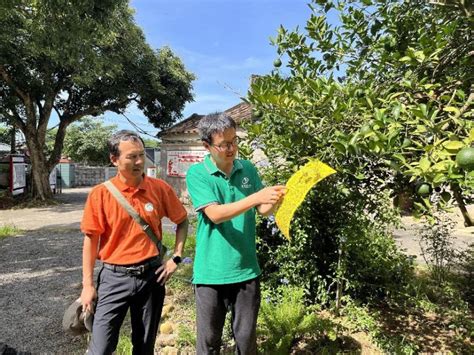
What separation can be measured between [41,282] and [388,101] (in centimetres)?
523

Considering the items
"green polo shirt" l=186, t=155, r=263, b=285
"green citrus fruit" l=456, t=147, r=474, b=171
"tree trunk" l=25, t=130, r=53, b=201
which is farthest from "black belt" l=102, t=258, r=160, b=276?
"tree trunk" l=25, t=130, r=53, b=201

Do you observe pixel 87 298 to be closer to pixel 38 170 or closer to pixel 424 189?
pixel 424 189

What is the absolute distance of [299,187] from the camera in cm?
169

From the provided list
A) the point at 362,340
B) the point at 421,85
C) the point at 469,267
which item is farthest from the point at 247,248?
the point at 469,267

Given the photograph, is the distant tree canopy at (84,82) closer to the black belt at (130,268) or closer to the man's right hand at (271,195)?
the black belt at (130,268)

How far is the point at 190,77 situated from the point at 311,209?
14.3m

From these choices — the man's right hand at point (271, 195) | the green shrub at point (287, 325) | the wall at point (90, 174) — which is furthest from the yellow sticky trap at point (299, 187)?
the wall at point (90, 174)

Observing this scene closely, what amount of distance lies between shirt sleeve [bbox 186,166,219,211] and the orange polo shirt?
1.25ft

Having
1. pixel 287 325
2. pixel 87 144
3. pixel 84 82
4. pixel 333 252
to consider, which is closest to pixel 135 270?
pixel 287 325

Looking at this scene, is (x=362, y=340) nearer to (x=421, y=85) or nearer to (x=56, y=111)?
(x=421, y=85)

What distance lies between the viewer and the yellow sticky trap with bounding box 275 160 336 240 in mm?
1610

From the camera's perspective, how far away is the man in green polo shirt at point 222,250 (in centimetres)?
202

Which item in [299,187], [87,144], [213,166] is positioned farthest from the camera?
[87,144]

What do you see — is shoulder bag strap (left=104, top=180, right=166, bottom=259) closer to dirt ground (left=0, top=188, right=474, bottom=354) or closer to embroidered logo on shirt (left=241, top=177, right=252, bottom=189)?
embroidered logo on shirt (left=241, top=177, right=252, bottom=189)
